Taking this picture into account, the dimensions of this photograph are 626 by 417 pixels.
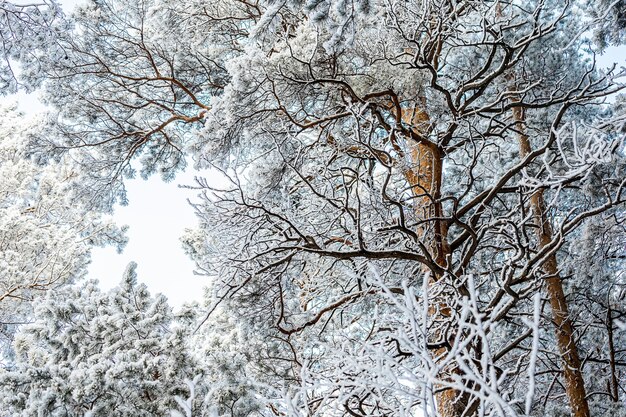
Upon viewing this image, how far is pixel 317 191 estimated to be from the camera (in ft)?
13.8

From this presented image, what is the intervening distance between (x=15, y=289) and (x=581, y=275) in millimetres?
8246

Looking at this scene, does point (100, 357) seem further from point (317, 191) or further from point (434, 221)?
point (434, 221)

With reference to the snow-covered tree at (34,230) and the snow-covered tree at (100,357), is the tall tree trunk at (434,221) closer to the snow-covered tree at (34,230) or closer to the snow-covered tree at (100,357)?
the snow-covered tree at (100,357)

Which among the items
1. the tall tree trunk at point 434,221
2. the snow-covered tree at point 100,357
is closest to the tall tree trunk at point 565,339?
the tall tree trunk at point 434,221

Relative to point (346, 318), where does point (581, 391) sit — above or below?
below

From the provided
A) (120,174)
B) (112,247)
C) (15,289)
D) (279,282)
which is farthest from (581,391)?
(112,247)

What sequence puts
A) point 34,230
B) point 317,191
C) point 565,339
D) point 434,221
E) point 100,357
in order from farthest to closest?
point 34,230
point 565,339
point 434,221
point 317,191
point 100,357

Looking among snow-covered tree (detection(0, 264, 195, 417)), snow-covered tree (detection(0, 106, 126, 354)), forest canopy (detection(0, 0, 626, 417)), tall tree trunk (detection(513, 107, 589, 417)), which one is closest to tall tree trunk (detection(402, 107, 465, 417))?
forest canopy (detection(0, 0, 626, 417))

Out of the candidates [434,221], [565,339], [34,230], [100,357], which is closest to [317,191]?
[434,221]

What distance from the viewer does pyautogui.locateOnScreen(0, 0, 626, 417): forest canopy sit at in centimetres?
336

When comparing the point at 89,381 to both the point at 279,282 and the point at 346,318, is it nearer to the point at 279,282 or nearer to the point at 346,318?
the point at 279,282

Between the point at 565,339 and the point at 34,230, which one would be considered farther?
the point at 34,230

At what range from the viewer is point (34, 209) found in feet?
34.4

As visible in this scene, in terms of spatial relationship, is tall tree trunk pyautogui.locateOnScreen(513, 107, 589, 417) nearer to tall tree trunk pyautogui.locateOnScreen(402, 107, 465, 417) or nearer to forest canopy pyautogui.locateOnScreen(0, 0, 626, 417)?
forest canopy pyautogui.locateOnScreen(0, 0, 626, 417)
